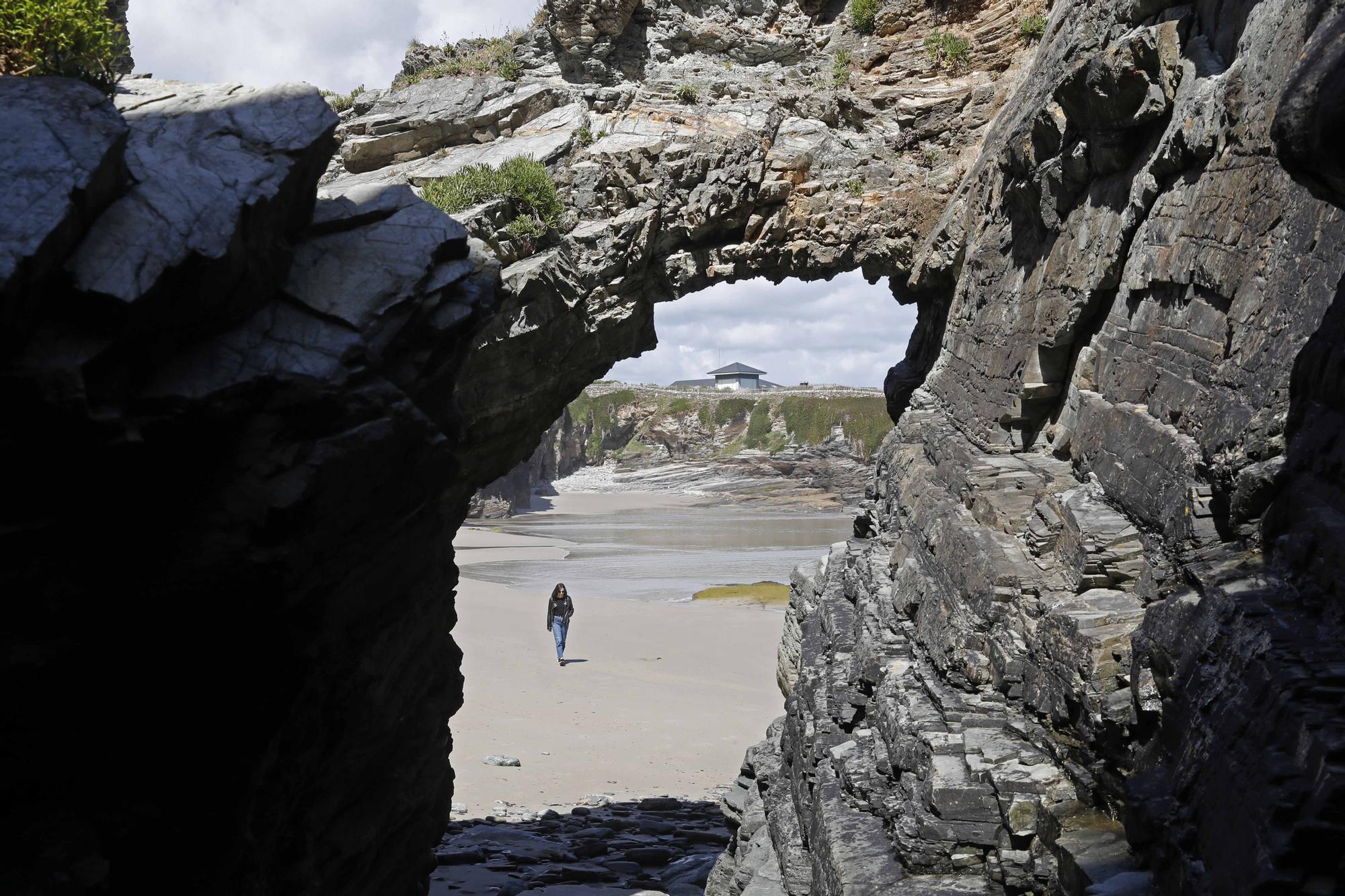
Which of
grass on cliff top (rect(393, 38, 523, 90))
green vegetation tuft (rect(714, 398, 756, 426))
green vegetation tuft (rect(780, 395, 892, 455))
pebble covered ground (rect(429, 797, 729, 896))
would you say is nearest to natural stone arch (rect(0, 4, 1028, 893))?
pebble covered ground (rect(429, 797, 729, 896))

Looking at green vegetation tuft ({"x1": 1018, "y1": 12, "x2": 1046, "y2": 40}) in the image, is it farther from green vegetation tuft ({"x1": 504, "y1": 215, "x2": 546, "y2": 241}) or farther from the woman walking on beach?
the woman walking on beach

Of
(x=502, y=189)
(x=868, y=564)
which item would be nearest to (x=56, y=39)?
(x=502, y=189)

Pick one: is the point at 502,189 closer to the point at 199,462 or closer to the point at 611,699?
the point at 199,462

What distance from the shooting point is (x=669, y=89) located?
19188mm

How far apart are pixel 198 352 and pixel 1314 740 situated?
8564 mm

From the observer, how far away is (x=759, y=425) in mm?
79250

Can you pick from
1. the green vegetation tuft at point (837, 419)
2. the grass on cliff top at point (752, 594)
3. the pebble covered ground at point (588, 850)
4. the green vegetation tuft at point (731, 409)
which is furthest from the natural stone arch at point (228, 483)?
the green vegetation tuft at point (731, 409)

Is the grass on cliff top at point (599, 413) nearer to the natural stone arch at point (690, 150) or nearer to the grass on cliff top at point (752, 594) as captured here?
the grass on cliff top at point (752, 594)

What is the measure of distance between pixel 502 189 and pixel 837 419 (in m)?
59.0

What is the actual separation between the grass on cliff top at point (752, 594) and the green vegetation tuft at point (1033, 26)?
19923 millimetres

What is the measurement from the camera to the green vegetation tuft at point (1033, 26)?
56.5 feet

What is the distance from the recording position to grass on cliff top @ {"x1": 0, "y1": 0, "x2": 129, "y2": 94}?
28.2 ft

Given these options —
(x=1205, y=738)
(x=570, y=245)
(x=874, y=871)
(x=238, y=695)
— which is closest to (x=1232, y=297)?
(x=1205, y=738)

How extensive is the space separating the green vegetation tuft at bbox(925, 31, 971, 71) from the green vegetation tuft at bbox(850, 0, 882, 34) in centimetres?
123
